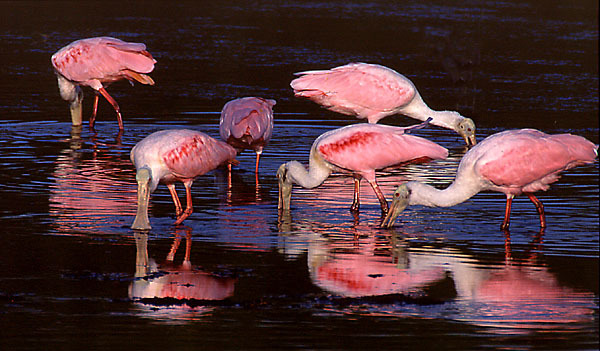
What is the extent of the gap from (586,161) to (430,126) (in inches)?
256

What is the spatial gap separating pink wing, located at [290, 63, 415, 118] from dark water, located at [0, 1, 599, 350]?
2.81 ft

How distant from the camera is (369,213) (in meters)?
10.6

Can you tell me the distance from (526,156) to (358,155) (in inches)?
65.9

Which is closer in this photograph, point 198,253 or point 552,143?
point 198,253

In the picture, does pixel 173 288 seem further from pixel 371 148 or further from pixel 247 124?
pixel 247 124

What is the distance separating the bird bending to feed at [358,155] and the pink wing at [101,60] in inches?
229

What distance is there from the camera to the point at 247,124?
12156 mm

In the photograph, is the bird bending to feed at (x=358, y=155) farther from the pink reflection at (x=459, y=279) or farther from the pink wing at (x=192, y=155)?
the pink reflection at (x=459, y=279)

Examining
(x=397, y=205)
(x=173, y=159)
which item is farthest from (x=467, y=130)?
(x=173, y=159)


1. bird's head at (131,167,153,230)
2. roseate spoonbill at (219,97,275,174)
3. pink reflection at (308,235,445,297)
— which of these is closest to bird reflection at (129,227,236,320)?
bird's head at (131,167,153,230)

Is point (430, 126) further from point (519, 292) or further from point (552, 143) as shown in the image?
point (519, 292)

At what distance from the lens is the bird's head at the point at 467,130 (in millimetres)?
14461

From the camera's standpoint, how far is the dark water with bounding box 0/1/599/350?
6.83 m

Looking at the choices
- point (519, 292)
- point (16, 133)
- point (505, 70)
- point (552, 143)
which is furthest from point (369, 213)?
point (505, 70)
